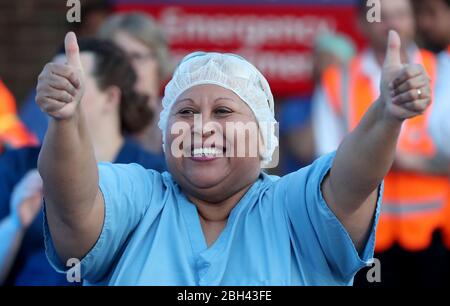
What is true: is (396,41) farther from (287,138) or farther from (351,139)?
(287,138)

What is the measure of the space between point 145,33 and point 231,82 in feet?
7.18

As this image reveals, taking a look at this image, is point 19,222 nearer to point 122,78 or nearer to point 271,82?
point 122,78

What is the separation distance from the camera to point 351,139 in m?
2.64

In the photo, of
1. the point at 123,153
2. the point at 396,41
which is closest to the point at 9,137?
the point at 123,153

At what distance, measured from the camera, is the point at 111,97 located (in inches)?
171

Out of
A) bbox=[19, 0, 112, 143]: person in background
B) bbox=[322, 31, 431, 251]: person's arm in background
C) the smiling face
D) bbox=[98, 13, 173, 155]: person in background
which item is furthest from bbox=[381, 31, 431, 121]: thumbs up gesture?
bbox=[19, 0, 112, 143]: person in background

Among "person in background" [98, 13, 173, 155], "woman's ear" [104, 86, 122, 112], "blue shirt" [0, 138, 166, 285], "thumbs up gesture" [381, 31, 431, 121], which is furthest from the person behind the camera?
"person in background" [98, 13, 173, 155]

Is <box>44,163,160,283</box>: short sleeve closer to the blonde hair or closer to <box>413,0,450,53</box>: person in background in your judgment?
the blonde hair

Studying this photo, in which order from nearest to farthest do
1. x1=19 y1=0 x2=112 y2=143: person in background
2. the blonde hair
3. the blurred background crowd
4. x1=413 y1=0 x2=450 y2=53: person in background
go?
1. the blurred background crowd
2. the blonde hair
3. x1=413 y1=0 x2=450 y2=53: person in background
4. x1=19 y1=0 x2=112 y2=143: person in background

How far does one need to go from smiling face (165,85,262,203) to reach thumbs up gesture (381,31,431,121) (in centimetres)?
48

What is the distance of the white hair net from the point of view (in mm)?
2949

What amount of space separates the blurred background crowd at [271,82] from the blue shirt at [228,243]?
103cm
